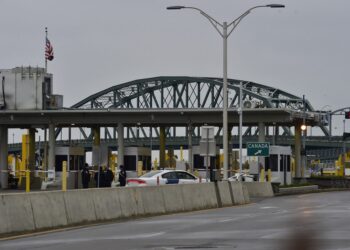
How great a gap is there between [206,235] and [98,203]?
6.33 meters

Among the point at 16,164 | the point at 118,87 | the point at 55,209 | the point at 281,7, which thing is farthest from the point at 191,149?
the point at 118,87

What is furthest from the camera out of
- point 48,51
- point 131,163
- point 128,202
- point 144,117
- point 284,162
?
point 48,51

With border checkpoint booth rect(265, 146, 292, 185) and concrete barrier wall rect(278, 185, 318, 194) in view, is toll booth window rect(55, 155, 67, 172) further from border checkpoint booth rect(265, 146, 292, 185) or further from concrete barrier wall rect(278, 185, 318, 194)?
concrete barrier wall rect(278, 185, 318, 194)

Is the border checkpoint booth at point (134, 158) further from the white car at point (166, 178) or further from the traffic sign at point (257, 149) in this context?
the white car at point (166, 178)

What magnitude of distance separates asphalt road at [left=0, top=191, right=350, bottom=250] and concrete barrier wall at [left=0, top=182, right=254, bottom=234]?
2.15ft

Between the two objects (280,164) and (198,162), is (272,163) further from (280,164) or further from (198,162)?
(198,162)

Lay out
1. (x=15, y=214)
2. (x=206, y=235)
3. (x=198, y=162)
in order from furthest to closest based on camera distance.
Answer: (x=198, y=162), (x=15, y=214), (x=206, y=235)

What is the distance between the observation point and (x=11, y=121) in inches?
3029

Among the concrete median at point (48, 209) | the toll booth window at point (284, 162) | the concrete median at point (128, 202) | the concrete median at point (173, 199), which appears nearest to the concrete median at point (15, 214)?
the concrete median at point (48, 209)

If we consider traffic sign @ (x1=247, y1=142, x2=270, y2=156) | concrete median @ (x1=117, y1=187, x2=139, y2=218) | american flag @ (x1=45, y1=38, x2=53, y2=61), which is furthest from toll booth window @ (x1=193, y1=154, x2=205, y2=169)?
concrete median @ (x1=117, y1=187, x2=139, y2=218)

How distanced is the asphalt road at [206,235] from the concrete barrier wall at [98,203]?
2.15ft

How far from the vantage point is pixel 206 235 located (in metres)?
19.2

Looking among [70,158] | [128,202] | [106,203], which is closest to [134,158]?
[70,158]

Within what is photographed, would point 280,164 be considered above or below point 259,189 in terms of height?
above
